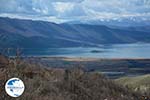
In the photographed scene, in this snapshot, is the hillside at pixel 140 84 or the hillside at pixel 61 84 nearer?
the hillside at pixel 61 84

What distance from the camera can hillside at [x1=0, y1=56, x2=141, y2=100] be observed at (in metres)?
10.5

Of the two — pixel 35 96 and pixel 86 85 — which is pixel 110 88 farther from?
pixel 35 96

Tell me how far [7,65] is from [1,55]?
4.22 feet

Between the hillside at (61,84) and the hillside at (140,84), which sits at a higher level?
the hillside at (61,84)

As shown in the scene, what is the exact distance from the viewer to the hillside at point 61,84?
34.4 feet

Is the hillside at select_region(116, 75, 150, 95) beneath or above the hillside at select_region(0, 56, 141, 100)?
beneath

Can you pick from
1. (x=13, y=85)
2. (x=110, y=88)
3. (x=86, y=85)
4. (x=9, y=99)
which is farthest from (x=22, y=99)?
(x=110, y=88)

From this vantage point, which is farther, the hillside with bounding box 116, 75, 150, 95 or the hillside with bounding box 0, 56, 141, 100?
the hillside with bounding box 116, 75, 150, 95

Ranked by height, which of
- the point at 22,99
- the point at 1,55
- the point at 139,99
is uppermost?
the point at 1,55

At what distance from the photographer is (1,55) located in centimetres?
1341

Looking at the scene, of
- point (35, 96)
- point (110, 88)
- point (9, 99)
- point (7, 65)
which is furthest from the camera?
point (110, 88)

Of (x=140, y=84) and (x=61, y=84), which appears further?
(x=140, y=84)

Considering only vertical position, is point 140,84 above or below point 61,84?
below

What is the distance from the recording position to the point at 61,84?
490 inches
